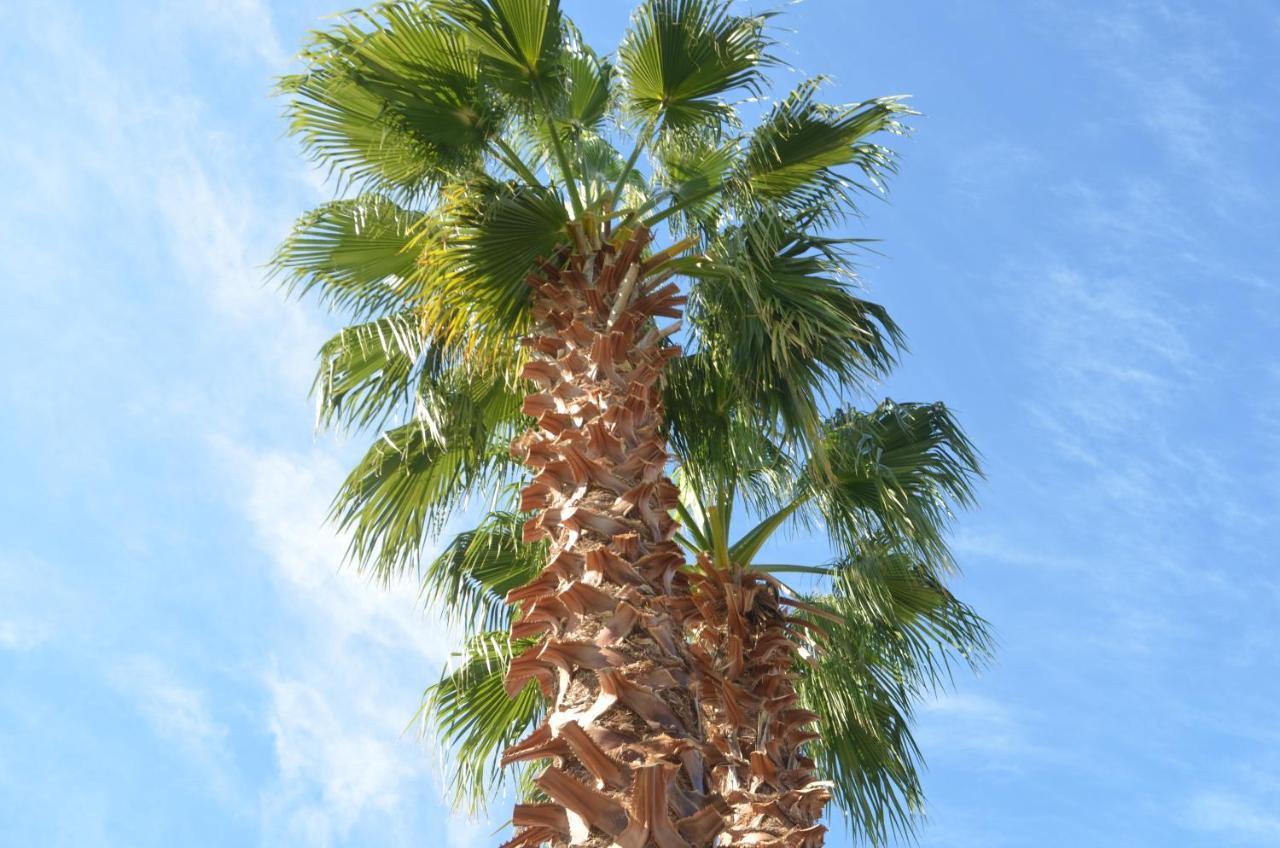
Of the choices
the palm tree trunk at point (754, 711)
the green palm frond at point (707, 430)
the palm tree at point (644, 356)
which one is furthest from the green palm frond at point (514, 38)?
the palm tree trunk at point (754, 711)

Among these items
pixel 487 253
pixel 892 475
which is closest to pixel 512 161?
pixel 487 253

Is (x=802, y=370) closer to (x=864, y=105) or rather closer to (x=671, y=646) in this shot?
(x=864, y=105)

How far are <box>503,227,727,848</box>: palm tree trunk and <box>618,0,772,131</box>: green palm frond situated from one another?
4.99 ft

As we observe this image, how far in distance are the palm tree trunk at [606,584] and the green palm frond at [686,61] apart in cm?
152

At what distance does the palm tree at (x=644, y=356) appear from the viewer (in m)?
6.67

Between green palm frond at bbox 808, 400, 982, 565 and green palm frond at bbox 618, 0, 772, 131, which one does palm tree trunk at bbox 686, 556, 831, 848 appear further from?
green palm frond at bbox 618, 0, 772, 131

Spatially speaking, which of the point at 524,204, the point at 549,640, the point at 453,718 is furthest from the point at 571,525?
the point at 453,718

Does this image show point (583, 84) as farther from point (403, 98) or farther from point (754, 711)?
point (754, 711)

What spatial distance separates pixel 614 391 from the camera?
5875 mm

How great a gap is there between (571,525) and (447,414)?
266 centimetres

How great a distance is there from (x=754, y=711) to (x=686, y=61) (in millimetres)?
4255

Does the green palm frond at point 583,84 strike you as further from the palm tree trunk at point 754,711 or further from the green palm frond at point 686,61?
the palm tree trunk at point 754,711

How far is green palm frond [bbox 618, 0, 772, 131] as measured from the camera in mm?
7520

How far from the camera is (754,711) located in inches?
291
